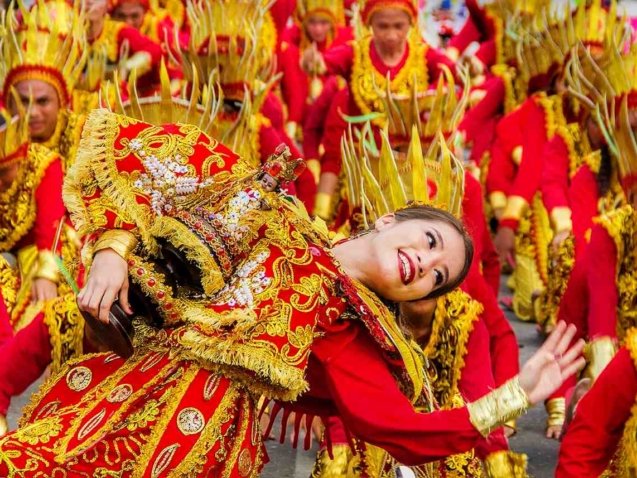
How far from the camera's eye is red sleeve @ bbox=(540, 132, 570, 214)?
6961 mm

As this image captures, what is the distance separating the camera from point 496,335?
4.80m

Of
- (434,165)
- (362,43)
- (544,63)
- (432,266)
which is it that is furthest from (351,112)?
(432,266)

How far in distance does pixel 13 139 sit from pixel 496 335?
1.83 metres

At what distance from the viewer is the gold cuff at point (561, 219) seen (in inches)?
261

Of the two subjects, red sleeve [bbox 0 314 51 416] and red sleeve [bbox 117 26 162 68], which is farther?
red sleeve [bbox 117 26 162 68]

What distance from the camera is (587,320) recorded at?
5.09 m

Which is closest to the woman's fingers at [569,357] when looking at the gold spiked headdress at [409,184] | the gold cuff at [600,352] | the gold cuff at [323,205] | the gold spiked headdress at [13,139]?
the gold spiked headdress at [409,184]

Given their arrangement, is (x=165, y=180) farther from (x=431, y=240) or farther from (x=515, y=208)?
(x=515, y=208)

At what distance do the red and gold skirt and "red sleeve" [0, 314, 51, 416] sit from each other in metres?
0.75

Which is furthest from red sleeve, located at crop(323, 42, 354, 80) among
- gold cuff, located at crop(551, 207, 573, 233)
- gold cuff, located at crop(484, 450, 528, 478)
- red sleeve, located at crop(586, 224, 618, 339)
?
gold cuff, located at crop(484, 450, 528, 478)

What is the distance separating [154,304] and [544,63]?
18.4 ft

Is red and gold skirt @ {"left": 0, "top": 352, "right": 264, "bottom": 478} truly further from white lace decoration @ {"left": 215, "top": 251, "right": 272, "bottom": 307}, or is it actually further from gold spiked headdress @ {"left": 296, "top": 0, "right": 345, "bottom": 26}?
gold spiked headdress @ {"left": 296, "top": 0, "right": 345, "bottom": 26}

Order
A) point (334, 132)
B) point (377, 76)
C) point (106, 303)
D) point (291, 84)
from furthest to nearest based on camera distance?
1. point (291, 84)
2. point (334, 132)
3. point (377, 76)
4. point (106, 303)

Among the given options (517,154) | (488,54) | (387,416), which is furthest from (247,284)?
(488,54)
